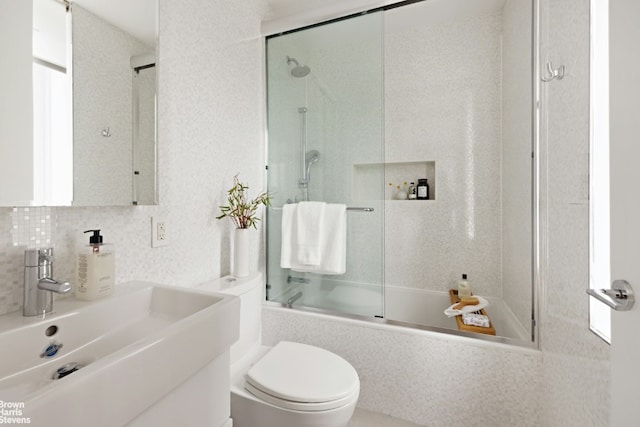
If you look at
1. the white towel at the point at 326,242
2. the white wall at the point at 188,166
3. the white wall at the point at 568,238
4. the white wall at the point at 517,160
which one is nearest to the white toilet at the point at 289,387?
the white wall at the point at 188,166

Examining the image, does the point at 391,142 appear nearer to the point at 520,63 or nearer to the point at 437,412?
the point at 520,63

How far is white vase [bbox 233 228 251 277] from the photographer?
143cm

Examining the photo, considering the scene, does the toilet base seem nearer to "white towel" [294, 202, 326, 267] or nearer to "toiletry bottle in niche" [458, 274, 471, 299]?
"white towel" [294, 202, 326, 267]

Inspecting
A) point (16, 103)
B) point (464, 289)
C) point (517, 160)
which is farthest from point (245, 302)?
point (517, 160)

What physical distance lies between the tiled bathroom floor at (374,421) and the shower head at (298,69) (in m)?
1.96

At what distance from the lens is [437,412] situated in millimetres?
1367

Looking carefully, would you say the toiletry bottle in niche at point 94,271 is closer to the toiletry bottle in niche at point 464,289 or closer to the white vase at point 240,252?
the white vase at point 240,252

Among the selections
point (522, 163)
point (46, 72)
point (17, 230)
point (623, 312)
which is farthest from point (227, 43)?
point (623, 312)

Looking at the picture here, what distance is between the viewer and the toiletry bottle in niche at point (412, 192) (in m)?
2.25

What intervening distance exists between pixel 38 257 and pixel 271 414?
2.91 feet

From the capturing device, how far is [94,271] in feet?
2.54

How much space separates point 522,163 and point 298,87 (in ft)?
4.44

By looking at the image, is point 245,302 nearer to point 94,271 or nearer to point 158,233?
point 158,233

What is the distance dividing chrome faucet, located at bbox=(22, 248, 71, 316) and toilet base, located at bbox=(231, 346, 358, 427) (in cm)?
73
